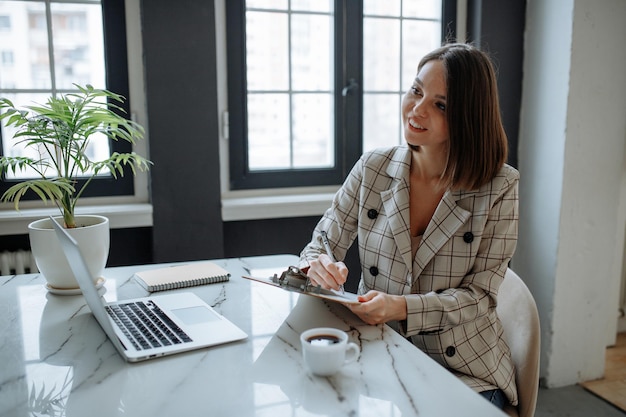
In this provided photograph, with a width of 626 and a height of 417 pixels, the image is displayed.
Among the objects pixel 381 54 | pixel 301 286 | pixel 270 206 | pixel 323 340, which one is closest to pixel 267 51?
pixel 381 54

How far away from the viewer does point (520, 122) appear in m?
2.57

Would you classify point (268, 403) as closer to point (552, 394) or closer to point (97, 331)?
point (97, 331)

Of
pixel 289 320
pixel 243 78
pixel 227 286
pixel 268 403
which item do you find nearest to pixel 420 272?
pixel 289 320

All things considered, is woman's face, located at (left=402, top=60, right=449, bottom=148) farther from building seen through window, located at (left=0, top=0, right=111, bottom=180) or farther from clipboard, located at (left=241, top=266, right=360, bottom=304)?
building seen through window, located at (left=0, top=0, right=111, bottom=180)

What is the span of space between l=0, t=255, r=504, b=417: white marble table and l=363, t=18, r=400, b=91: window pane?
1.59 metres

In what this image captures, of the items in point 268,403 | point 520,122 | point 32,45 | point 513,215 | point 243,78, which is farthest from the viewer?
point 520,122

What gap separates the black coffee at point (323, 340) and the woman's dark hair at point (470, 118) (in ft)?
1.90

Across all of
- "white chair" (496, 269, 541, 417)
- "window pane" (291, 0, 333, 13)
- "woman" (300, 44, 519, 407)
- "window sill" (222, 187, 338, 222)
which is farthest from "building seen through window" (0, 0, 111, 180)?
"white chair" (496, 269, 541, 417)

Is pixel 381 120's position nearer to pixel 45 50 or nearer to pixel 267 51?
pixel 267 51

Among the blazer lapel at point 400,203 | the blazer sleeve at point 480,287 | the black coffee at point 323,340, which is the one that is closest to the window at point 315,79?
the blazer lapel at point 400,203

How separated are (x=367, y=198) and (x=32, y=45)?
1.54m

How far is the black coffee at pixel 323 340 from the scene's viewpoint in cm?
98

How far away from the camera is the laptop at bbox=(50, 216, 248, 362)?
102 centimetres

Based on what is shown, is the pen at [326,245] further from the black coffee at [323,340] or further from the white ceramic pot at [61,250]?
the white ceramic pot at [61,250]
